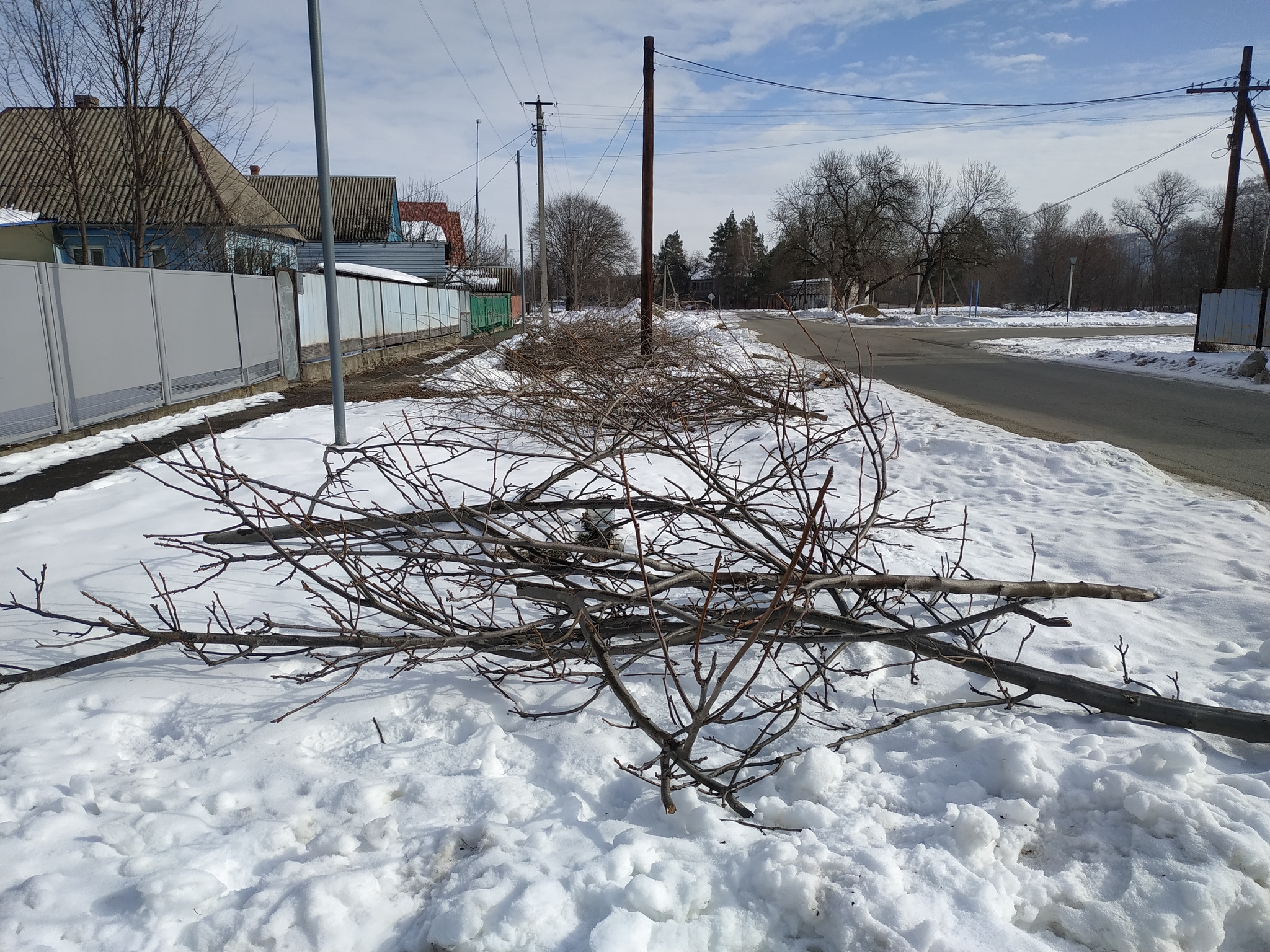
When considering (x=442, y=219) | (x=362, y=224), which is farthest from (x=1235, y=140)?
(x=442, y=219)

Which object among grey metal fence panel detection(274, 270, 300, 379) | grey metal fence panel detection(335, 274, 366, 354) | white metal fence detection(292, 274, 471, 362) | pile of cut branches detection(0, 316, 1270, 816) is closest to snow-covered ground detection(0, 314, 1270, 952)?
pile of cut branches detection(0, 316, 1270, 816)

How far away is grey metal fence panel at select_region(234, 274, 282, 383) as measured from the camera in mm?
13336

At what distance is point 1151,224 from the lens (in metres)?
72.3

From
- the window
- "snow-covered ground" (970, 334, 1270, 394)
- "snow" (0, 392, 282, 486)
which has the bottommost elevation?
"snow" (0, 392, 282, 486)

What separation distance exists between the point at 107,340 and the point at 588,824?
31.5 ft

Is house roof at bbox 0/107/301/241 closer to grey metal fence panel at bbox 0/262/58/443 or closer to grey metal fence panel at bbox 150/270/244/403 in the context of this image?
grey metal fence panel at bbox 150/270/244/403

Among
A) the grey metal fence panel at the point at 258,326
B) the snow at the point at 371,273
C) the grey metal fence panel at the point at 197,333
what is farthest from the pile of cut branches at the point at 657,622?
the snow at the point at 371,273

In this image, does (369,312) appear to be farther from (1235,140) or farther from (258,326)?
(1235,140)

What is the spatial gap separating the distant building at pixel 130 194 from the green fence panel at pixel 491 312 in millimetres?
12049

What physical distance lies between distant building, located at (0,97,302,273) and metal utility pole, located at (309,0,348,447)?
8317 mm

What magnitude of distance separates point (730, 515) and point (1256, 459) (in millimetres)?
7030

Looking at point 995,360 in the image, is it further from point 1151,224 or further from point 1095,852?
point 1151,224

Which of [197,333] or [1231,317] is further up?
[1231,317]

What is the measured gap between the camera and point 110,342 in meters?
9.55
